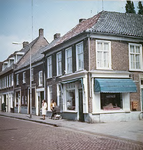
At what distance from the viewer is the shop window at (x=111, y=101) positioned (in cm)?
1895

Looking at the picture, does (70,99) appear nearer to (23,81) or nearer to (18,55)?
(23,81)

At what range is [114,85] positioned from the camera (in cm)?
1853

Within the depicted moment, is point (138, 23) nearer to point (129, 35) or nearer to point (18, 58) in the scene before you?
point (129, 35)

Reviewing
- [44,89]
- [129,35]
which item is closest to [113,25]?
[129,35]

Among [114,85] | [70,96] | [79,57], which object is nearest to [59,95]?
[70,96]

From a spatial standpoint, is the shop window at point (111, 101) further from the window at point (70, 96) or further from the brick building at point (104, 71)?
the window at point (70, 96)

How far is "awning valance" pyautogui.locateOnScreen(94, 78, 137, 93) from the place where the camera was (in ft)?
59.0

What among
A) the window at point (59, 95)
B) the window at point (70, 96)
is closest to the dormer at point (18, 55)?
the window at point (59, 95)

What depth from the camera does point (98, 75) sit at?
18.7 m

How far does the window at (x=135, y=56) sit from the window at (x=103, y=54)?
2.15m

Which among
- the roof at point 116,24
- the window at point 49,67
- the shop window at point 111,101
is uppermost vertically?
the roof at point 116,24

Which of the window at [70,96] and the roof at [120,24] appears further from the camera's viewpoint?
the window at [70,96]

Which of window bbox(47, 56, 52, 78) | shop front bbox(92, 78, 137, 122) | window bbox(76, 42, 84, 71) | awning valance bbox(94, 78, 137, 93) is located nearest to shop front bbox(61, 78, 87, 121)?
shop front bbox(92, 78, 137, 122)

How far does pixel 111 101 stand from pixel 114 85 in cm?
149
